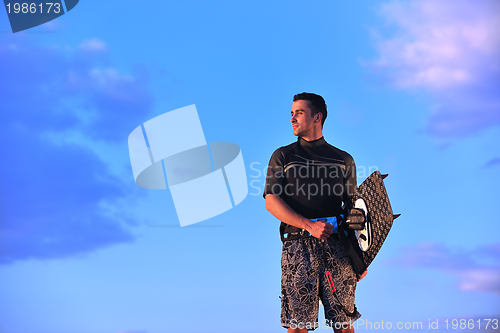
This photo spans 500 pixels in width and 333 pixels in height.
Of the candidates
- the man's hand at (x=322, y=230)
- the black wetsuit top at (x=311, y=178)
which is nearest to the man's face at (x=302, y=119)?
the black wetsuit top at (x=311, y=178)

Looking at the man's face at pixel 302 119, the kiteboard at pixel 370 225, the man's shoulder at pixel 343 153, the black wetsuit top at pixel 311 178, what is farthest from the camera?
the man's shoulder at pixel 343 153

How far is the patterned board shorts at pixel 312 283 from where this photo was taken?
422 centimetres

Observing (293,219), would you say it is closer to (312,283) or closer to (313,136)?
(312,283)

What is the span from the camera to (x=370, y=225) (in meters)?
4.44

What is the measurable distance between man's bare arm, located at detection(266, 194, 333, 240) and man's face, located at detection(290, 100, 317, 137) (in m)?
0.84

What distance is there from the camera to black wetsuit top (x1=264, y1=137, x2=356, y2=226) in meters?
4.51

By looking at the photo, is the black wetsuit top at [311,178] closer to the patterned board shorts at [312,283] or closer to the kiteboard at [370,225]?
the kiteboard at [370,225]

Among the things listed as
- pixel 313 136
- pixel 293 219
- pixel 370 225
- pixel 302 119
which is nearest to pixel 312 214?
pixel 293 219

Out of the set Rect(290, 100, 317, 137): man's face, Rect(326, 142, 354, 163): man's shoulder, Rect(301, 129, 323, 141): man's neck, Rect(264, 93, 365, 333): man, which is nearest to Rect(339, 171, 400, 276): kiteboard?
Rect(264, 93, 365, 333): man

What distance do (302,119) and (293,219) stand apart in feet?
3.82

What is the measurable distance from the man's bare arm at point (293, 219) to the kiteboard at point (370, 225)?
0.44 m

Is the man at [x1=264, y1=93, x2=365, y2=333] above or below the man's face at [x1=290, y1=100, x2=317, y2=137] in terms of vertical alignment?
below

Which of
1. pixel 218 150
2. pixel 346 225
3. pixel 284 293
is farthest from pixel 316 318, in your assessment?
pixel 218 150

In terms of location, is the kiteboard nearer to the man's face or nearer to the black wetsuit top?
the black wetsuit top
